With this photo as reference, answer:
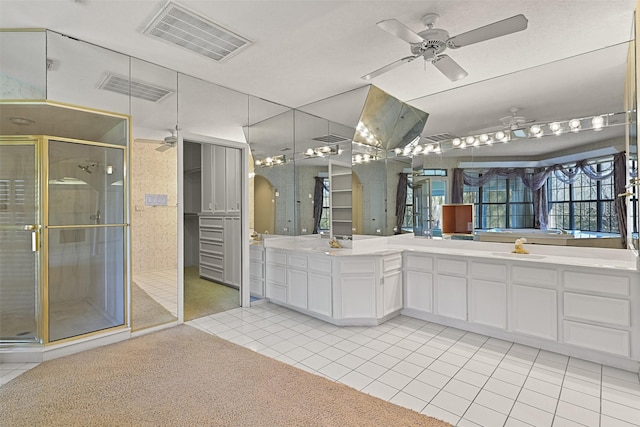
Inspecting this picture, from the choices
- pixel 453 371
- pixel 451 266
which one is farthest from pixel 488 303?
pixel 453 371

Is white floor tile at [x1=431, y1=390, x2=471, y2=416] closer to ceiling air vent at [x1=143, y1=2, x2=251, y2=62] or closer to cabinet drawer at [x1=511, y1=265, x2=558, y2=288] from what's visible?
cabinet drawer at [x1=511, y1=265, x2=558, y2=288]

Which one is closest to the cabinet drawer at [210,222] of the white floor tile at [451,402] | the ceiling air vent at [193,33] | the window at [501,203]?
the ceiling air vent at [193,33]

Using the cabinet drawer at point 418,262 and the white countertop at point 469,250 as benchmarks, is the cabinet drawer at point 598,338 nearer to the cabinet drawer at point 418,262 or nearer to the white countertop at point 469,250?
the white countertop at point 469,250

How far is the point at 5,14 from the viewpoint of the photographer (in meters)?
2.59

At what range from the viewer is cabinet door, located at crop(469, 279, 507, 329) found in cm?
330

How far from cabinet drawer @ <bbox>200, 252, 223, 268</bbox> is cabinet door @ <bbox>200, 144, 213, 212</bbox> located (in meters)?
0.84

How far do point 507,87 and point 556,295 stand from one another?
239cm

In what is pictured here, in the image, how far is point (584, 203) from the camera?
10.5ft

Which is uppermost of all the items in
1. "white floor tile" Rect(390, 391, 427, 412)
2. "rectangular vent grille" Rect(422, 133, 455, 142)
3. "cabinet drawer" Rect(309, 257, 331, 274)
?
"rectangular vent grille" Rect(422, 133, 455, 142)

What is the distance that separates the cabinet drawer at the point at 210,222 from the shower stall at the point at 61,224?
2.17m

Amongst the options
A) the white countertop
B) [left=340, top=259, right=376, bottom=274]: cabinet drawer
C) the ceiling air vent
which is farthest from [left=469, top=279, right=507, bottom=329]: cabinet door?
the ceiling air vent

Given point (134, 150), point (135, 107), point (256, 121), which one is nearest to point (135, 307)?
point (134, 150)

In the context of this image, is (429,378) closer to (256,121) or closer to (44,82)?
(256,121)

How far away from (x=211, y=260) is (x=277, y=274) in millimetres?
1884
